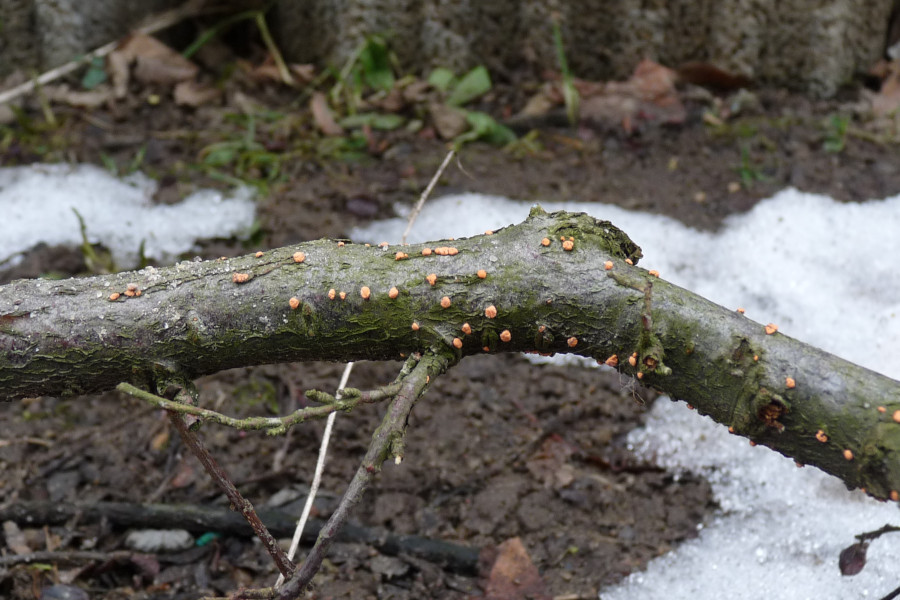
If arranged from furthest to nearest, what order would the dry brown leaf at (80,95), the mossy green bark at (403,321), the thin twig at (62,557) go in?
the dry brown leaf at (80,95) < the thin twig at (62,557) < the mossy green bark at (403,321)

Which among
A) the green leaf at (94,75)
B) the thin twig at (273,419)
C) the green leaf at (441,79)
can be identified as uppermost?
the thin twig at (273,419)

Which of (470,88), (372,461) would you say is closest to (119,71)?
(470,88)

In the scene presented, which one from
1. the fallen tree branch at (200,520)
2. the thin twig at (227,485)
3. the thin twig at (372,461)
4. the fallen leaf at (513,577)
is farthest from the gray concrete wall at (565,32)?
the thin twig at (227,485)

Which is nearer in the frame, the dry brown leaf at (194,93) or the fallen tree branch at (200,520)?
the fallen tree branch at (200,520)

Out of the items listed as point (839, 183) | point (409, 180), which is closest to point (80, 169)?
point (409, 180)

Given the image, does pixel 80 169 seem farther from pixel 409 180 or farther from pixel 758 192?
pixel 758 192

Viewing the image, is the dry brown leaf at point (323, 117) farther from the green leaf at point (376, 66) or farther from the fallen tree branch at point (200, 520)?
the fallen tree branch at point (200, 520)

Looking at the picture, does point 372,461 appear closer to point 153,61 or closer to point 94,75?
point 153,61
